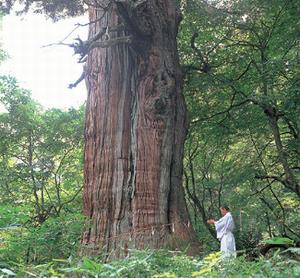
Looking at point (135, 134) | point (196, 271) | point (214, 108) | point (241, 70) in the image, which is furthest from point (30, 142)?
point (196, 271)

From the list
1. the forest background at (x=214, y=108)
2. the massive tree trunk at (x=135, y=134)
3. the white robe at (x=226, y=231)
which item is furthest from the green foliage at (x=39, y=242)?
the white robe at (x=226, y=231)

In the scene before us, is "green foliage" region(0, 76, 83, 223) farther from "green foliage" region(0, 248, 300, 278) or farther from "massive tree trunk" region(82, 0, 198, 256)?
"green foliage" region(0, 248, 300, 278)

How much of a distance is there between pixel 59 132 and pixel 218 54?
164 inches

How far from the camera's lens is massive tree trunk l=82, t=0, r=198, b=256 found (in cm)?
521

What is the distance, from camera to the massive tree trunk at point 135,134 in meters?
5.21

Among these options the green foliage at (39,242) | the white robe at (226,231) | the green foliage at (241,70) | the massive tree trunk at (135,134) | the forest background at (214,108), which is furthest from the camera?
the forest background at (214,108)

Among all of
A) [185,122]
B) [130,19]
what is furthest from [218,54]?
[130,19]

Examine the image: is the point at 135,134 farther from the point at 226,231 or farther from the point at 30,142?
the point at 30,142

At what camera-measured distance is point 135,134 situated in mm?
5621

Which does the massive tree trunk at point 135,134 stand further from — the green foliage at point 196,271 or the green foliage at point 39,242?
the green foliage at point 196,271

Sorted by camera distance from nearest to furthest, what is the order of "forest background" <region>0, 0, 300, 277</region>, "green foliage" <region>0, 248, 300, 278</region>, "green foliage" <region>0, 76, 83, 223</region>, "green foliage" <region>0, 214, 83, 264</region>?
"green foliage" <region>0, 248, 300, 278</region> < "green foliage" <region>0, 214, 83, 264</region> < "forest background" <region>0, 0, 300, 277</region> < "green foliage" <region>0, 76, 83, 223</region>

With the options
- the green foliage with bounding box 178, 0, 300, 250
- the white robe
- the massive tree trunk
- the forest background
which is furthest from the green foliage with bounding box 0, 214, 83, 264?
the green foliage with bounding box 178, 0, 300, 250

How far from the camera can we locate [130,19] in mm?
5320

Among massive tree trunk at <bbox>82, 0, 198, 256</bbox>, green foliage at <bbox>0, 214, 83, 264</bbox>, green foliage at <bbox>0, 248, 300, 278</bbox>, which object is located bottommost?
green foliage at <bbox>0, 248, 300, 278</bbox>
